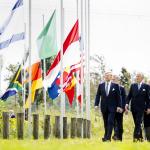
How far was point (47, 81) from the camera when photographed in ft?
90.3

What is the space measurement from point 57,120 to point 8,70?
3591 cm

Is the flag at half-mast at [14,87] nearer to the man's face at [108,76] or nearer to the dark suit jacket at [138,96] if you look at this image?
the dark suit jacket at [138,96]

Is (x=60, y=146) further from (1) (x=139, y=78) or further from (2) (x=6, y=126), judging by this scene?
(2) (x=6, y=126)

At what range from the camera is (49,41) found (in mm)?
27188

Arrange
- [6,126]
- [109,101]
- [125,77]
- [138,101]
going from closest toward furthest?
[109,101] < [138,101] < [6,126] < [125,77]

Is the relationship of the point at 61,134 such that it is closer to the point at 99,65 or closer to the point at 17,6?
the point at 17,6

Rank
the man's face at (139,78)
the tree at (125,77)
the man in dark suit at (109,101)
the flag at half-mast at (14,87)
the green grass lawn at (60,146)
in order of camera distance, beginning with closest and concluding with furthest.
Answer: the green grass lawn at (60,146) → the man's face at (139,78) → the man in dark suit at (109,101) → the flag at half-mast at (14,87) → the tree at (125,77)

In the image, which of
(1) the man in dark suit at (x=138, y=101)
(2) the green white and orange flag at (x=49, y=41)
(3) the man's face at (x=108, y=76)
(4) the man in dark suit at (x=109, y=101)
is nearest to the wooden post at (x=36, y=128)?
(2) the green white and orange flag at (x=49, y=41)

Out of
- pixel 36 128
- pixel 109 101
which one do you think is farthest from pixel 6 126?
pixel 109 101

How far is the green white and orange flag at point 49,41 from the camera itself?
2706 centimetres

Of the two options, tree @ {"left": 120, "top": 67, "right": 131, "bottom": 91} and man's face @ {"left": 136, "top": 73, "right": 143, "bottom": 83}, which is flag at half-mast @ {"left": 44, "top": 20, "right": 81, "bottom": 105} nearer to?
man's face @ {"left": 136, "top": 73, "right": 143, "bottom": 83}

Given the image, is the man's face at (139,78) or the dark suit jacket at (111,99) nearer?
the man's face at (139,78)

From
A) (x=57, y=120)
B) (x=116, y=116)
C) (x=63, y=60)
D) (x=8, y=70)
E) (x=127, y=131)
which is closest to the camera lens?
(x=116, y=116)

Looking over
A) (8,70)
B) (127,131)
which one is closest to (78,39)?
(127,131)
